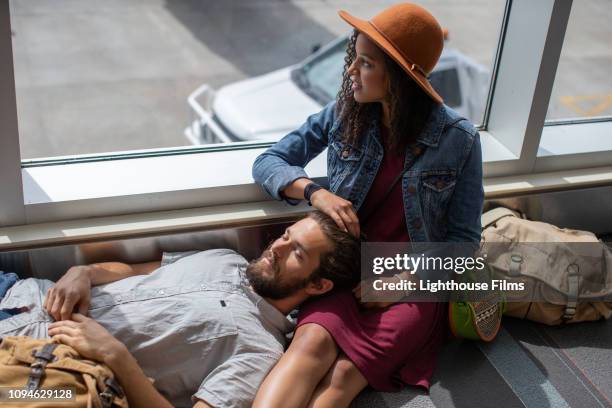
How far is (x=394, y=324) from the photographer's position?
6.93ft

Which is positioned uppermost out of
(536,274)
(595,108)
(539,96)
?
(539,96)

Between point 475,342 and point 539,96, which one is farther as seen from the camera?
point 539,96

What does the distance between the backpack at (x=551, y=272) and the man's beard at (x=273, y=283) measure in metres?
0.74

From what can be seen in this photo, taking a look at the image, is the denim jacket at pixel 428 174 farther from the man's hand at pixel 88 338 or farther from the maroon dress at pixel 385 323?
the man's hand at pixel 88 338

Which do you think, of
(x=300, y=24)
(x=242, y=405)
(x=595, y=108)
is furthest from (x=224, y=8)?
(x=242, y=405)

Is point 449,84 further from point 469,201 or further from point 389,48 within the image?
point 389,48

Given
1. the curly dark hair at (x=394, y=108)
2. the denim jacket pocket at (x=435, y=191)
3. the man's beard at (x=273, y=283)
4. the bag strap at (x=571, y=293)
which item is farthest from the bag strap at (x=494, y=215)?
the man's beard at (x=273, y=283)

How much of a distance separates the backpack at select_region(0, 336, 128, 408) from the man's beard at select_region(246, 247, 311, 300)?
0.53 m

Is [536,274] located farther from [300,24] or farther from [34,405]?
[300,24]

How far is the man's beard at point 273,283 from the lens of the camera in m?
2.11

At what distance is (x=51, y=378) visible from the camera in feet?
5.58

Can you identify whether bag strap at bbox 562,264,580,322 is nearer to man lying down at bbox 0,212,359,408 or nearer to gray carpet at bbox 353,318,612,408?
gray carpet at bbox 353,318,612,408

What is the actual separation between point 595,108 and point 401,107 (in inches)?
215

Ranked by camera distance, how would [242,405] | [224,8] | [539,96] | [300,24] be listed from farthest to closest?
[224,8], [300,24], [539,96], [242,405]
